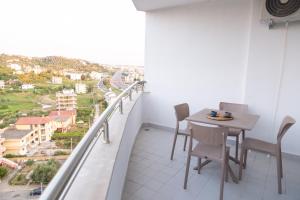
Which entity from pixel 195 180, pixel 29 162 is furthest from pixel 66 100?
pixel 195 180

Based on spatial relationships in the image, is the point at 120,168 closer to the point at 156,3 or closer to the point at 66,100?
the point at 66,100

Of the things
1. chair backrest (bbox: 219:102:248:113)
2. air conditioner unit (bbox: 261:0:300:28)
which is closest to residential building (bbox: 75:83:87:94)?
chair backrest (bbox: 219:102:248:113)

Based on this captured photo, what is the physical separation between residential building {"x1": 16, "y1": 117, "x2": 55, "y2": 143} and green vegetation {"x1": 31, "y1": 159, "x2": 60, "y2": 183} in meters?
0.17

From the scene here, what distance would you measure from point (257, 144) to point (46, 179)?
2.23 m

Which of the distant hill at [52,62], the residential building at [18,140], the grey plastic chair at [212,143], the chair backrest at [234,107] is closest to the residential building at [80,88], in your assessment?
the distant hill at [52,62]

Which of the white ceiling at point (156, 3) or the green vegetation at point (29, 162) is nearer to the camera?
the green vegetation at point (29, 162)

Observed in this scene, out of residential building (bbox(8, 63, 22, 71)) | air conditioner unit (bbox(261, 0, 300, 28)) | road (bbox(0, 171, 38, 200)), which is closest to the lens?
road (bbox(0, 171, 38, 200))

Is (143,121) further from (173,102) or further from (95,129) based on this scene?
(95,129)

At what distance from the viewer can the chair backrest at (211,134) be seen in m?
1.82

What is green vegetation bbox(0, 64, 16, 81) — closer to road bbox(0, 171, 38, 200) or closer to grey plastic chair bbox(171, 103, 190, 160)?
road bbox(0, 171, 38, 200)

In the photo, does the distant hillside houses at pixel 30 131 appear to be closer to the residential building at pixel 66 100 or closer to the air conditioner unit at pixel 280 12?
the residential building at pixel 66 100

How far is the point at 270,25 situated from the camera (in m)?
2.71

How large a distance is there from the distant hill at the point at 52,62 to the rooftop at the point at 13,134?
1.07ft

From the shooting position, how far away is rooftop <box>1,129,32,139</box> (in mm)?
829
